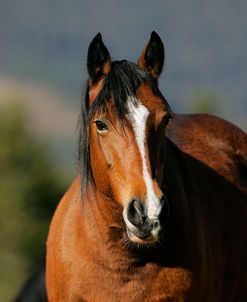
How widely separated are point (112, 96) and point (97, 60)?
41 cm

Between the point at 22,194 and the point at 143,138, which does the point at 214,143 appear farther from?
the point at 22,194

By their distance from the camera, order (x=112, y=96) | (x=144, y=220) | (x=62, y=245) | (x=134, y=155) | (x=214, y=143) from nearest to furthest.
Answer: (x=144, y=220) < (x=134, y=155) < (x=112, y=96) < (x=62, y=245) < (x=214, y=143)

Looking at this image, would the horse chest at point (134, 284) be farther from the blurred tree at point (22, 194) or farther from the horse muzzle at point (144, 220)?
the blurred tree at point (22, 194)

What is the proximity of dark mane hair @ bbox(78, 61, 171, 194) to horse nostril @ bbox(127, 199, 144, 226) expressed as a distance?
0.58 meters

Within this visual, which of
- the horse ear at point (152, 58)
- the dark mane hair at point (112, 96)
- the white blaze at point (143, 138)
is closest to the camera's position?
the white blaze at point (143, 138)

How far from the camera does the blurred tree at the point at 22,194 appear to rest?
Answer: 32250 millimetres

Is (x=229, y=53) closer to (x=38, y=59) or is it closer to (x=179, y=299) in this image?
(x=38, y=59)

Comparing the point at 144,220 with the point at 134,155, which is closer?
the point at 144,220

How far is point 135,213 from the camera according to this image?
16.8 ft

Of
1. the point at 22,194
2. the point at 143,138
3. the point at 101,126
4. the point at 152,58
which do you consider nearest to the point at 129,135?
the point at 143,138

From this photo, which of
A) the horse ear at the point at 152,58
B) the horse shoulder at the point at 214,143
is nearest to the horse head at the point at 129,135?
the horse ear at the point at 152,58

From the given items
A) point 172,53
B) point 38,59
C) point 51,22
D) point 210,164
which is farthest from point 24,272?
point 172,53

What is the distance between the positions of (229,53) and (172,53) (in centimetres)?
3026

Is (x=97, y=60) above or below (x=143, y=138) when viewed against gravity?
above
